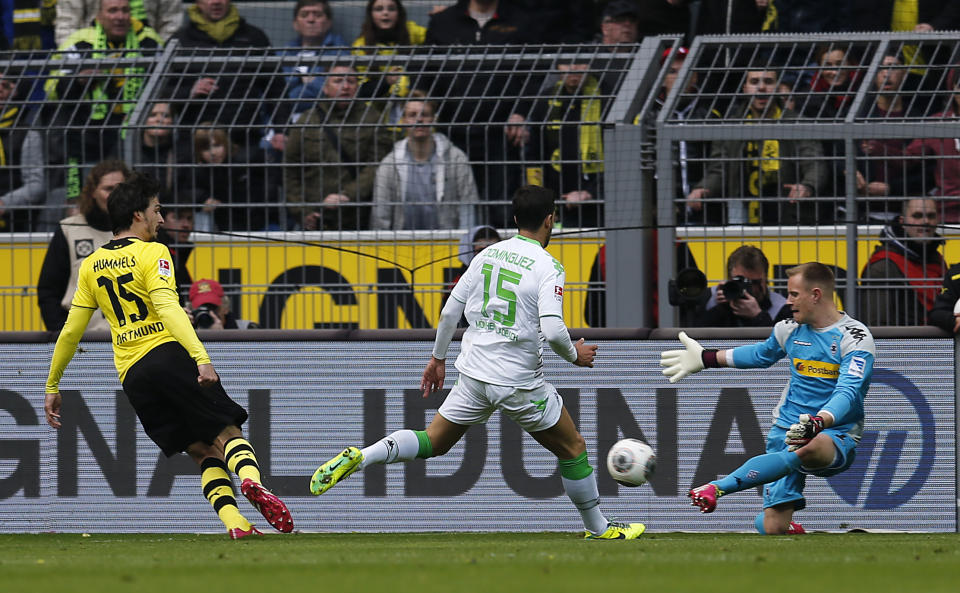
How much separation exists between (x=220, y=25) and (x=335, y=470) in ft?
23.8

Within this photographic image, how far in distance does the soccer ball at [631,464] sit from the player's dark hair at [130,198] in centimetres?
275

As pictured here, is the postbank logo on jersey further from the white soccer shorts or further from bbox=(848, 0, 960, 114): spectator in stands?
bbox=(848, 0, 960, 114): spectator in stands

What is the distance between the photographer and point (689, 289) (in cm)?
923

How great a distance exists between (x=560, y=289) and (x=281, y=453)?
2573 mm

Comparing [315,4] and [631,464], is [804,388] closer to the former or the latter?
[631,464]

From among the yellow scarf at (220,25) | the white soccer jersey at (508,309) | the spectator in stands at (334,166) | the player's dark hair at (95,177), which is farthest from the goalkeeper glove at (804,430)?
the yellow scarf at (220,25)

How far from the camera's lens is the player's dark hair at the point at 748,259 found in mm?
9195

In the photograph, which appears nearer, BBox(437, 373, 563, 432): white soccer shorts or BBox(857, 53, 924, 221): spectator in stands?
BBox(437, 373, 563, 432): white soccer shorts

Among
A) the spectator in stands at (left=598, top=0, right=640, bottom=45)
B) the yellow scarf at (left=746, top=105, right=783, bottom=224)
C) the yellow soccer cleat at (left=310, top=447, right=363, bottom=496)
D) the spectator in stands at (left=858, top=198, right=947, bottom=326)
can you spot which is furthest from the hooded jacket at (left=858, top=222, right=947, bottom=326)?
the spectator in stands at (left=598, top=0, right=640, bottom=45)

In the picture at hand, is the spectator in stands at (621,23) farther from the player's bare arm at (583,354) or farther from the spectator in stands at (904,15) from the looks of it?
the player's bare arm at (583,354)

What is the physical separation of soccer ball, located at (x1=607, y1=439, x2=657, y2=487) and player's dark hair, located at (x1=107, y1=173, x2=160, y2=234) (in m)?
2.75

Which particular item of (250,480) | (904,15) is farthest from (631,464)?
(904,15)

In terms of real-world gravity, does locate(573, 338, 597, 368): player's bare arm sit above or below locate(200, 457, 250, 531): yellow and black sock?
above

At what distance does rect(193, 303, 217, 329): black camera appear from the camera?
9539 millimetres
